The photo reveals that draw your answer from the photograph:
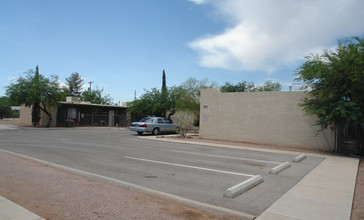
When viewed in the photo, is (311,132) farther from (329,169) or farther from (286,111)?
(329,169)

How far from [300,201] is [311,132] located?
12.0 meters

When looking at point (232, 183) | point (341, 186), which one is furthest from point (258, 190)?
point (341, 186)

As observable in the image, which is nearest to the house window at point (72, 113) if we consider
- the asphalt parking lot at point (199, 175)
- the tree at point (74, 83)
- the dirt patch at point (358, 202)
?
the asphalt parking lot at point (199, 175)

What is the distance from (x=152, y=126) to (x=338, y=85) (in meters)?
14.3

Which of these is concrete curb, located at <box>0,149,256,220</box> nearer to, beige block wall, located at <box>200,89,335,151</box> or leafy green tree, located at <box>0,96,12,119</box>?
beige block wall, located at <box>200,89,335,151</box>

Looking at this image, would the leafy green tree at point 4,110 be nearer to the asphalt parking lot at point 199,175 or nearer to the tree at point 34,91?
the tree at point 34,91

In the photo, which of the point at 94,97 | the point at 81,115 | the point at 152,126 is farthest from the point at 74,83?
the point at 152,126

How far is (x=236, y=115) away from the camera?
62.7ft

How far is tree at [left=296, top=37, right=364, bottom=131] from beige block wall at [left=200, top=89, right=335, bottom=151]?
5.25 ft

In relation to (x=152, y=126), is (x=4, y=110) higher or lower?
higher

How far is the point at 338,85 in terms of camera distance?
14047 millimetres

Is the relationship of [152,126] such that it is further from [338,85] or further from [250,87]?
[250,87]

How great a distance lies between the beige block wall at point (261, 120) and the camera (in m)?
16.5

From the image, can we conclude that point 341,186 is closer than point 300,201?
No
